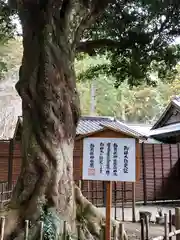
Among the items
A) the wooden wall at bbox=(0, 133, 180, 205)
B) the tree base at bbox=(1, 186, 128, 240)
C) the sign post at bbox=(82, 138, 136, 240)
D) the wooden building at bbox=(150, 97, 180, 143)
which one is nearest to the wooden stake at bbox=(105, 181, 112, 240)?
the sign post at bbox=(82, 138, 136, 240)

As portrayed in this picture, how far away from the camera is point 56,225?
4957mm

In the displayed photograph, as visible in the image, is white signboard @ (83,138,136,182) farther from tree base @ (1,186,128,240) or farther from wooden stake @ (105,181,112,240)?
tree base @ (1,186,128,240)

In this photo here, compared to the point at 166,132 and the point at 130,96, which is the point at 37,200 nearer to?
the point at 166,132

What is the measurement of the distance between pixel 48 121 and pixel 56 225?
1615 mm

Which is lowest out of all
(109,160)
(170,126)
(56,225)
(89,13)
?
(56,225)

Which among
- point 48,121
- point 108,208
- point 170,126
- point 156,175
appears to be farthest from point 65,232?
point 170,126

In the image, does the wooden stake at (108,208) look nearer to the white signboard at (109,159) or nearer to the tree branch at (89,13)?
the white signboard at (109,159)

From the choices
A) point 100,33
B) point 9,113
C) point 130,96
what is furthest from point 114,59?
point 130,96

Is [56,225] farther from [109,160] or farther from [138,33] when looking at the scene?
[138,33]

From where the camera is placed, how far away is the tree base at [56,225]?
4840 mm

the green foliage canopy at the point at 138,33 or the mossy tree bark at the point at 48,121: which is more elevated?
the green foliage canopy at the point at 138,33

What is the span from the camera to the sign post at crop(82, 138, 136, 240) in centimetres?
437

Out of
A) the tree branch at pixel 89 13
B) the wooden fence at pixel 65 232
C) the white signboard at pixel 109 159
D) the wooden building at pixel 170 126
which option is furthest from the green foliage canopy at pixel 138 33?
the wooden building at pixel 170 126

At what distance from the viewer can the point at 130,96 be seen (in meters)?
28.8
